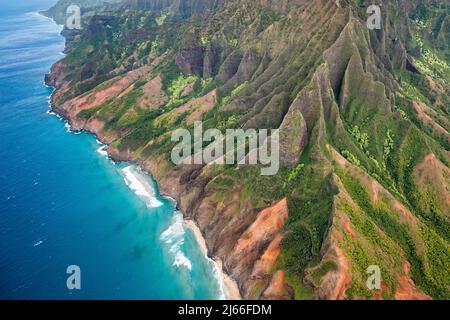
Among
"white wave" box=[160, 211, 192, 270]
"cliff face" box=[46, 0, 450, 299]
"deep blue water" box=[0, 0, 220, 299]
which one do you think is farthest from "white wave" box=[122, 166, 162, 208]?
"white wave" box=[160, 211, 192, 270]

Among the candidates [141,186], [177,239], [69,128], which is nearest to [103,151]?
[69,128]

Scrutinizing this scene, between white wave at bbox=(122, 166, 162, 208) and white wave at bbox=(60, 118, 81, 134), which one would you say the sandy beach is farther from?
white wave at bbox=(60, 118, 81, 134)

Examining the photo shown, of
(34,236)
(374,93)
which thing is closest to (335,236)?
(374,93)

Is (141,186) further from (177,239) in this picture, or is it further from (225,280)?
(225,280)

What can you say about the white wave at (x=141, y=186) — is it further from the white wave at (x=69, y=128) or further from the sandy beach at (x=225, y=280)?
the white wave at (x=69, y=128)

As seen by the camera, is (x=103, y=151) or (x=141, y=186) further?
(x=103, y=151)

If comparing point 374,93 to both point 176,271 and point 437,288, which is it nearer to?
point 437,288
